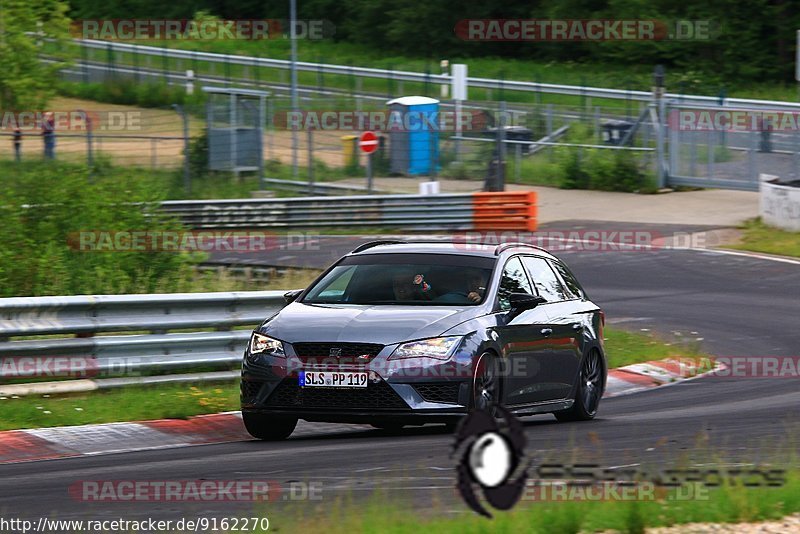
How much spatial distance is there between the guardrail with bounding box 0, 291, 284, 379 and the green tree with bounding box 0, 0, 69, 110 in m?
32.1

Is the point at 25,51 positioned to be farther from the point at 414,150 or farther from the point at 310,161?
the point at 414,150

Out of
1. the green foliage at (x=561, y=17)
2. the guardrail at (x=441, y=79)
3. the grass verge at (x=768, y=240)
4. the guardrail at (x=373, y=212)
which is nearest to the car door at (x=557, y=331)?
the grass verge at (x=768, y=240)

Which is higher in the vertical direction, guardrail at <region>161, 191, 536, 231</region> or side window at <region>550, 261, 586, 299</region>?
side window at <region>550, 261, 586, 299</region>

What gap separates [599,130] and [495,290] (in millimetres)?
25173

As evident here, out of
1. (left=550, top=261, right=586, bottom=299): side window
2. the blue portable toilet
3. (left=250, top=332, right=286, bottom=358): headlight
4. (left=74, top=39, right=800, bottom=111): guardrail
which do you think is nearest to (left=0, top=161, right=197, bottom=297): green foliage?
(left=250, top=332, right=286, bottom=358): headlight

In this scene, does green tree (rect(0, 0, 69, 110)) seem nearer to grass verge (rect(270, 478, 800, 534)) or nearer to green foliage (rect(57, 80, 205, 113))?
green foliage (rect(57, 80, 205, 113))

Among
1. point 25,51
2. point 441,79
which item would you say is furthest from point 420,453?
point 441,79

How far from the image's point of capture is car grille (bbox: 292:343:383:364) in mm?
9680

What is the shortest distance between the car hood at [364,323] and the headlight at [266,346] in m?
0.04

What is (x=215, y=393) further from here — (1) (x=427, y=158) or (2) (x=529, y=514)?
(1) (x=427, y=158)

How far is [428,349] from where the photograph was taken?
976 centimetres

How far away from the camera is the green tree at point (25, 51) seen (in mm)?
43562

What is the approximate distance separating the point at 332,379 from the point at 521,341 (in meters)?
1.76

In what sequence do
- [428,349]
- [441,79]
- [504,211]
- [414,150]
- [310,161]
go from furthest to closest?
1. [441,79]
2. [310,161]
3. [414,150]
4. [504,211]
5. [428,349]
